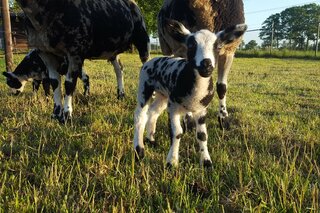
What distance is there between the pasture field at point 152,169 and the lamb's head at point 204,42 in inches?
39.0

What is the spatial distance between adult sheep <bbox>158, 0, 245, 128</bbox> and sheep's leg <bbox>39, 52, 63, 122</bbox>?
193 centimetres

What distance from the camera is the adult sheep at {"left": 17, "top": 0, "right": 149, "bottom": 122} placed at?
213 inches

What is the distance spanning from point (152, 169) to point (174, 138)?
416 millimetres

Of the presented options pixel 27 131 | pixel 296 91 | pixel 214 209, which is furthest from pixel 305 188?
pixel 296 91

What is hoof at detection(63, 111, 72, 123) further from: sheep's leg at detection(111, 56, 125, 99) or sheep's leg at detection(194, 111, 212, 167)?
sheep's leg at detection(194, 111, 212, 167)

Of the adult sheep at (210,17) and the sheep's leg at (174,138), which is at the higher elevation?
the adult sheep at (210,17)

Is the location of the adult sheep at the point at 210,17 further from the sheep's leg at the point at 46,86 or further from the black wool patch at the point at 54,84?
the sheep's leg at the point at 46,86

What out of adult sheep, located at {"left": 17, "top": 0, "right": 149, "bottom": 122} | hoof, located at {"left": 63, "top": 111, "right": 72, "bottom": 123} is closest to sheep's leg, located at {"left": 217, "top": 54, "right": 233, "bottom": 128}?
adult sheep, located at {"left": 17, "top": 0, "right": 149, "bottom": 122}

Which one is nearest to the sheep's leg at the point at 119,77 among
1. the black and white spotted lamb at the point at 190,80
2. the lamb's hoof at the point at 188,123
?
the lamb's hoof at the point at 188,123

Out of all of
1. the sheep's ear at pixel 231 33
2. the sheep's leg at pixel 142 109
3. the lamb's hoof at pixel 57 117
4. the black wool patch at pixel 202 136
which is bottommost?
Answer: the lamb's hoof at pixel 57 117

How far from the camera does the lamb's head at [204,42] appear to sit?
337 cm

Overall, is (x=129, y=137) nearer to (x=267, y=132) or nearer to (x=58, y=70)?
(x=267, y=132)

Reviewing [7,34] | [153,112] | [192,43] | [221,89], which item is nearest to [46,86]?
[7,34]

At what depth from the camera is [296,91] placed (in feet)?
33.0
